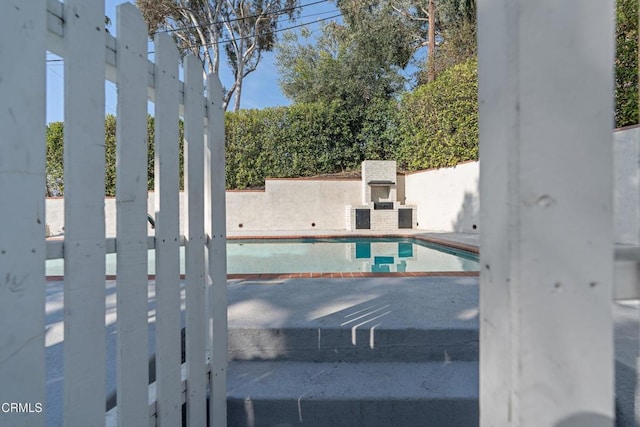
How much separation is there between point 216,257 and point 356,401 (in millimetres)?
925

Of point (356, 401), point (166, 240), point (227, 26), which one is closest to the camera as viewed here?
point (166, 240)

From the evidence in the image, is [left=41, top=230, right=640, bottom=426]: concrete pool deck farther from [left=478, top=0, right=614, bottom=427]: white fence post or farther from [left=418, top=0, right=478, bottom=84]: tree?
[left=418, top=0, right=478, bottom=84]: tree

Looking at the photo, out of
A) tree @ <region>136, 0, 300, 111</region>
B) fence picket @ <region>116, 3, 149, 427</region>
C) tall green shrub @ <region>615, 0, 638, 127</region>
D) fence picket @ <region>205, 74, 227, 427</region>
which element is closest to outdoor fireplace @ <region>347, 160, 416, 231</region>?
tall green shrub @ <region>615, 0, 638, 127</region>

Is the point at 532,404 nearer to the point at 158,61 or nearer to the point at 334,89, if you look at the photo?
the point at 158,61

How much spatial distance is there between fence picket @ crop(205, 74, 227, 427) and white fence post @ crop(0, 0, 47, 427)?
661 mm

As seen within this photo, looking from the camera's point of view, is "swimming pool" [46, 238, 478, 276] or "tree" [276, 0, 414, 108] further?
"tree" [276, 0, 414, 108]

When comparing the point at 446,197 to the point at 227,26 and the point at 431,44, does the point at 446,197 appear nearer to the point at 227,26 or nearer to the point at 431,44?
the point at 431,44

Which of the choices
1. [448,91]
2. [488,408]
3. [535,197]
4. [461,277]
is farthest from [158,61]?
[448,91]

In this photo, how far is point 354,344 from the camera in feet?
5.76

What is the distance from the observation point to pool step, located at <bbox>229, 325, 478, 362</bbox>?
174 cm

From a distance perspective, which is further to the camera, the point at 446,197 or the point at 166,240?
the point at 446,197

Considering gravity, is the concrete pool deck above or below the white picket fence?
below

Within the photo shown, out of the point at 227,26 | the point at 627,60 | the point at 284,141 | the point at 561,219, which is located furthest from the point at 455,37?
the point at 561,219

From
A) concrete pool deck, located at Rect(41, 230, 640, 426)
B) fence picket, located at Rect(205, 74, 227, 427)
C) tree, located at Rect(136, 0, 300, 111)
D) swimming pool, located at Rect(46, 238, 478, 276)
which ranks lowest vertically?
swimming pool, located at Rect(46, 238, 478, 276)
